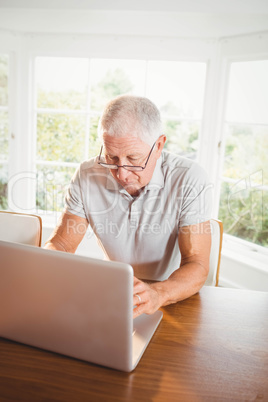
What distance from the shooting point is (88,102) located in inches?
123

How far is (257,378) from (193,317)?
29 centimetres

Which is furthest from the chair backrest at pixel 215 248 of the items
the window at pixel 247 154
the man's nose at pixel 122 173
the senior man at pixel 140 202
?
the window at pixel 247 154

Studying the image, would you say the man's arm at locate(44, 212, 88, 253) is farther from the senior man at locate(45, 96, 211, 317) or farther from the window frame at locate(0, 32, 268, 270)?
the window frame at locate(0, 32, 268, 270)

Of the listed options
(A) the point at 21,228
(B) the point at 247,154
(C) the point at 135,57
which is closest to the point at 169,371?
(A) the point at 21,228

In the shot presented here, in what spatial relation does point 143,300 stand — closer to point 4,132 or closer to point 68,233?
point 68,233

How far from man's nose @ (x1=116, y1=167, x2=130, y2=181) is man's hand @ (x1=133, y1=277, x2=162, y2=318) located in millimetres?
487

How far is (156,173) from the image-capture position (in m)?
1.47

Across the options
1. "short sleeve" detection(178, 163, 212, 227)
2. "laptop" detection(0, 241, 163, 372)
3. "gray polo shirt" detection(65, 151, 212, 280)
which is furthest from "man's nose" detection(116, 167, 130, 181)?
"laptop" detection(0, 241, 163, 372)

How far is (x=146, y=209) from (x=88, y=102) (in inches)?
76.3

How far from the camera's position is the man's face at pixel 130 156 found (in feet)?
4.15

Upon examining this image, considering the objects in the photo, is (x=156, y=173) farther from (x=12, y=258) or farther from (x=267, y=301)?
(x=12, y=258)

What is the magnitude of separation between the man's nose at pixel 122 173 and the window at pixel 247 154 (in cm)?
169

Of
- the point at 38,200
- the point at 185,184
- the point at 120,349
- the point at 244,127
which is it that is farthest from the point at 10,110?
the point at 120,349

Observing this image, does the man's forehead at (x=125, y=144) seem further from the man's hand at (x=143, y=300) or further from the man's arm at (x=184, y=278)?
the man's hand at (x=143, y=300)
